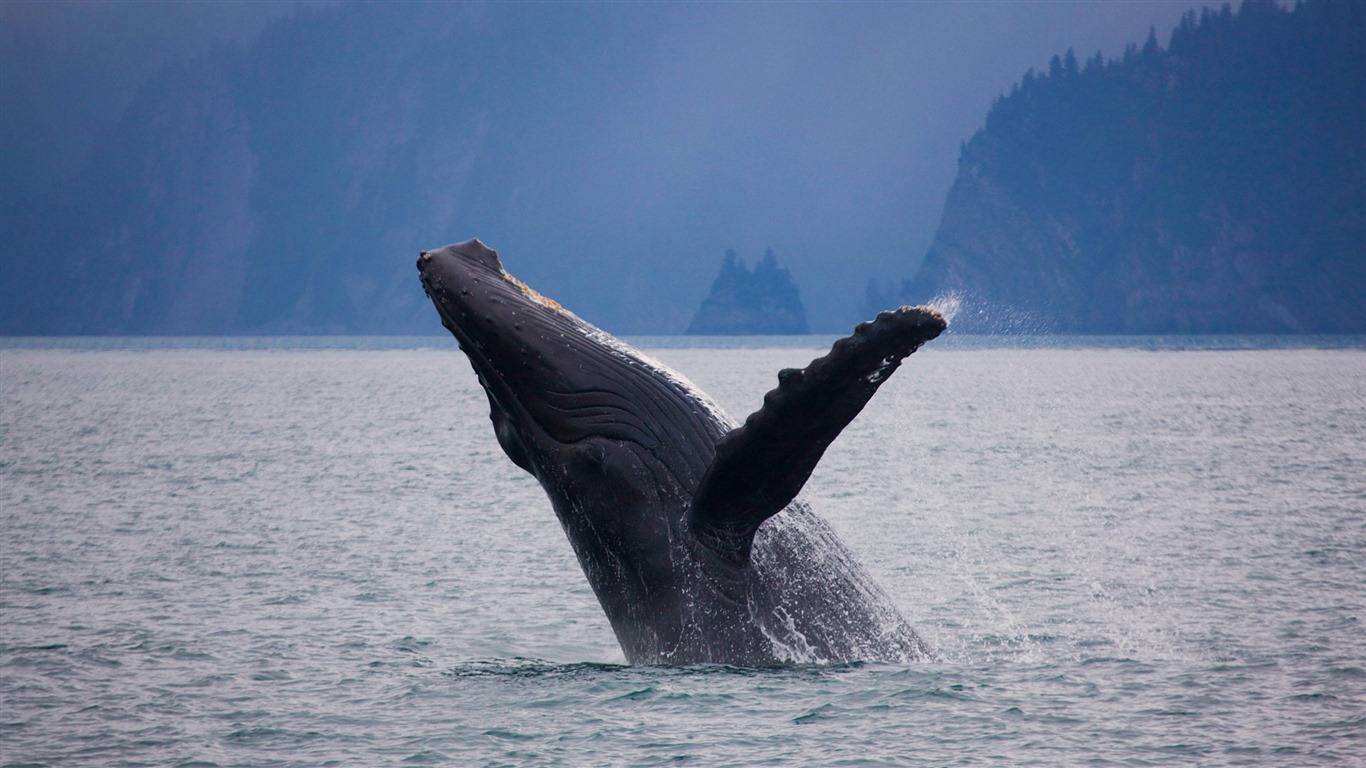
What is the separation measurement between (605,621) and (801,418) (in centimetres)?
802

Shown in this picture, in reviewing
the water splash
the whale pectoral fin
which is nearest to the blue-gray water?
the whale pectoral fin

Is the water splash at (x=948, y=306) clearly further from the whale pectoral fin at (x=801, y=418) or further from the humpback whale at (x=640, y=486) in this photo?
the humpback whale at (x=640, y=486)

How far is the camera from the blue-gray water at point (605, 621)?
9578mm

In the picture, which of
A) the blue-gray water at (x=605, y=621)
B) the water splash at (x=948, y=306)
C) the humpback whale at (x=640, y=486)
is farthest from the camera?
the blue-gray water at (x=605, y=621)

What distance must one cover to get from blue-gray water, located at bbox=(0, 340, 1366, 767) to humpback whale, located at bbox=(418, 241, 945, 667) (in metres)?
0.49

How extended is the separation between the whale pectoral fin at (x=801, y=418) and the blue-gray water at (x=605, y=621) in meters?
1.81

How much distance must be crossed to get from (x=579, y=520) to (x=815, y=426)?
2.15 meters

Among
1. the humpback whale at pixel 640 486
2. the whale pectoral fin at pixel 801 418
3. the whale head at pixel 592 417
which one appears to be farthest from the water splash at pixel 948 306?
the whale head at pixel 592 417

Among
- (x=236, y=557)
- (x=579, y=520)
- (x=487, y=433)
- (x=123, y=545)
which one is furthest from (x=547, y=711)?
(x=487, y=433)

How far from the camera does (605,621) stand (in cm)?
1478

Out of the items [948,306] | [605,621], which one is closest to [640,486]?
[948,306]

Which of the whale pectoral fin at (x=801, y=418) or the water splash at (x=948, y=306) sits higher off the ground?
the water splash at (x=948, y=306)

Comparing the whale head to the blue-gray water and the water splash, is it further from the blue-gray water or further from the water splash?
the water splash

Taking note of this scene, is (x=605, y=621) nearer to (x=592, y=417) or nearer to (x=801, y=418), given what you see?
(x=592, y=417)
